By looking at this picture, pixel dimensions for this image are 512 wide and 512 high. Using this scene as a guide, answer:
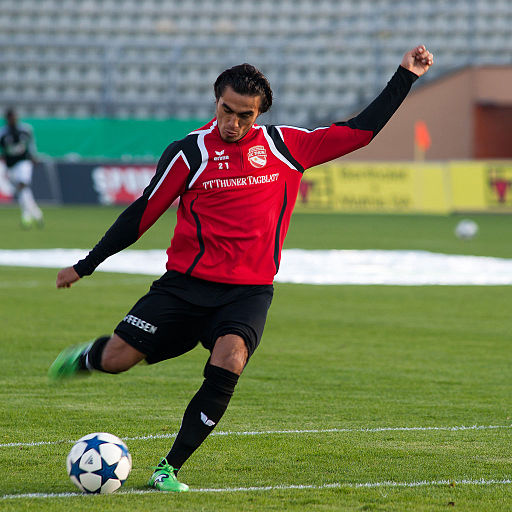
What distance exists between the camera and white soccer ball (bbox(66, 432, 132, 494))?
4.62m

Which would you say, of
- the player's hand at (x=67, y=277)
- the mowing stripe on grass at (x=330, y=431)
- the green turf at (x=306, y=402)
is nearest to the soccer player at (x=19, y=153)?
the green turf at (x=306, y=402)

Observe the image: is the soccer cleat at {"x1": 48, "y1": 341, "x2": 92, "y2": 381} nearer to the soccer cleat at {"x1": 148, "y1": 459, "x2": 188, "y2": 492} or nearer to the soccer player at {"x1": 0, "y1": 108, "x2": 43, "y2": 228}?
the soccer cleat at {"x1": 148, "y1": 459, "x2": 188, "y2": 492}

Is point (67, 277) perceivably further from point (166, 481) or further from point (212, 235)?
point (166, 481)

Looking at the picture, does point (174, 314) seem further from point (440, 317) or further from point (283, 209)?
point (440, 317)

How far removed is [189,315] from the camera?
5.00 meters

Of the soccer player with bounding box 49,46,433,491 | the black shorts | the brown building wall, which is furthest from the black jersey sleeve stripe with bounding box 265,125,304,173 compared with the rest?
the brown building wall

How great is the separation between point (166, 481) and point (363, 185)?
2782 cm

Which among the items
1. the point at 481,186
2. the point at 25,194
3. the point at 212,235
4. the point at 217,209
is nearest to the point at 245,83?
the point at 217,209

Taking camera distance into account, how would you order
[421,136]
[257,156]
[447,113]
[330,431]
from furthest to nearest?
1. [447,113]
2. [421,136]
3. [330,431]
4. [257,156]

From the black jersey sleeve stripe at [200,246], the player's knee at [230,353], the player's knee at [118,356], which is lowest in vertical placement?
the player's knee at [118,356]

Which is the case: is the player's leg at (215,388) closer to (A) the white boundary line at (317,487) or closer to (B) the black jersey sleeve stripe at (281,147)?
(A) the white boundary line at (317,487)

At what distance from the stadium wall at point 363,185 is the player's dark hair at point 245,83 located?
86.3 ft

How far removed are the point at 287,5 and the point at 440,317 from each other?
29.4 metres

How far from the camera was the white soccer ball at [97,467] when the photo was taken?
462 cm
